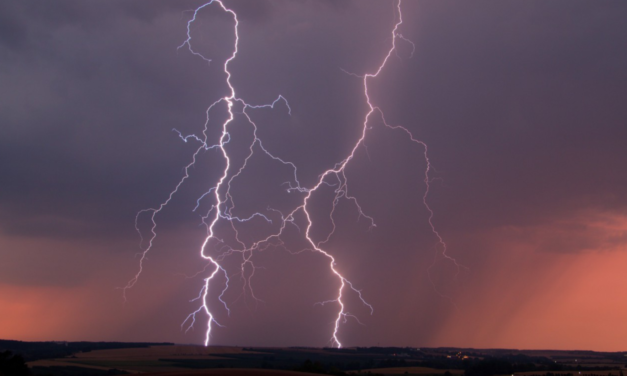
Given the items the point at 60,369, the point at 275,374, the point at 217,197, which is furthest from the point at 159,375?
the point at 60,369

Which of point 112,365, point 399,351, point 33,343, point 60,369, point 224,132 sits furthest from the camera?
point 399,351

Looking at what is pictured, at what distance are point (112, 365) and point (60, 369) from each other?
736 cm

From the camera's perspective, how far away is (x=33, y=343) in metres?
89.3

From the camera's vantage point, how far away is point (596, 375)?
1832 inches

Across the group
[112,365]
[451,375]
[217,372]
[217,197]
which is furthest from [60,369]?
[451,375]

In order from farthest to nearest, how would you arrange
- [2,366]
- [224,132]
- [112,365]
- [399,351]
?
[399,351] < [112,365] < [224,132] < [2,366]

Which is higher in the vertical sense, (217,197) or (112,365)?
(217,197)

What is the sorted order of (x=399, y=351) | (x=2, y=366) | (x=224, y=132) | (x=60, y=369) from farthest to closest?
(x=399, y=351)
(x=60, y=369)
(x=224, y=132)
(x=2, y=366)

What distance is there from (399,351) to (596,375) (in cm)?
5715

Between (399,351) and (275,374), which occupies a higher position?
(399,351)

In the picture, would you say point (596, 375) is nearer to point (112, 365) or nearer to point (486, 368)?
point (486, 368)

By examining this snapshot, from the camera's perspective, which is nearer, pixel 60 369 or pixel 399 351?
pixel 60 369

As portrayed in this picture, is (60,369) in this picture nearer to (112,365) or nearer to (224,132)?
(112,365)

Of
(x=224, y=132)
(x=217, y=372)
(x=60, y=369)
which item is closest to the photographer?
(x=217, y=372)
